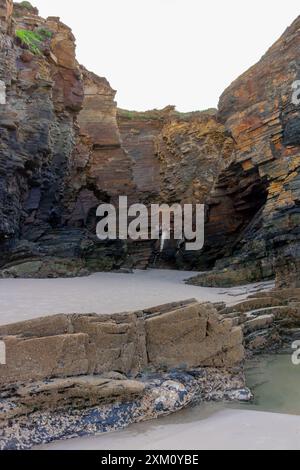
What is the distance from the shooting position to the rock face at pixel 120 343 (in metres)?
4.34

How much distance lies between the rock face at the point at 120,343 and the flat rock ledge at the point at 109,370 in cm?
1

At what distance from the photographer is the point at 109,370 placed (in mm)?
4918

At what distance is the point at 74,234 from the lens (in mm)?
19219

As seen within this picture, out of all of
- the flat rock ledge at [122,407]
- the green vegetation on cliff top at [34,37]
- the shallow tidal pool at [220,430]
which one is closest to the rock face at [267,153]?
the flat rock ledge at [122,407]

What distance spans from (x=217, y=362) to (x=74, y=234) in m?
14.4

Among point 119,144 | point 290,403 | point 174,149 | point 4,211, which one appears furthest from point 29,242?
point 174,149

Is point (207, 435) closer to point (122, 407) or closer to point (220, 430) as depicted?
point (220, 430)

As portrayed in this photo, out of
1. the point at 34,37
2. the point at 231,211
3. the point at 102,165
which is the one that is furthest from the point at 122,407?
the point at 102,165

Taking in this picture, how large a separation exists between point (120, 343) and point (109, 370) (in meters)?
0.43

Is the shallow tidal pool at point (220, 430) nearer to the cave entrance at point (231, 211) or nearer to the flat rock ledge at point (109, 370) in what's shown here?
the flat rock ledge at point (109, 370)

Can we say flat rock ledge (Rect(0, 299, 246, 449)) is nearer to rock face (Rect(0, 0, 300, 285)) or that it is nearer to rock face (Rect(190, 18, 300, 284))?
rock face (Rect(0, 0, 300, 285))

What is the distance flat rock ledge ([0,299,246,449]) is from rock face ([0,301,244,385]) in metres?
0.01

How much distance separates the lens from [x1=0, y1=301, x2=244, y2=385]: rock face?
4.34m

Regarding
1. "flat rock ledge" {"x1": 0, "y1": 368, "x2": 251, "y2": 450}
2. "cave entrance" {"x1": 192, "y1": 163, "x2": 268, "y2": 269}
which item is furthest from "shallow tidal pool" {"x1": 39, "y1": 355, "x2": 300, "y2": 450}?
"cave entrance" {"x1": 192, "y1": 163, "x2": 268, "y2": 269}
